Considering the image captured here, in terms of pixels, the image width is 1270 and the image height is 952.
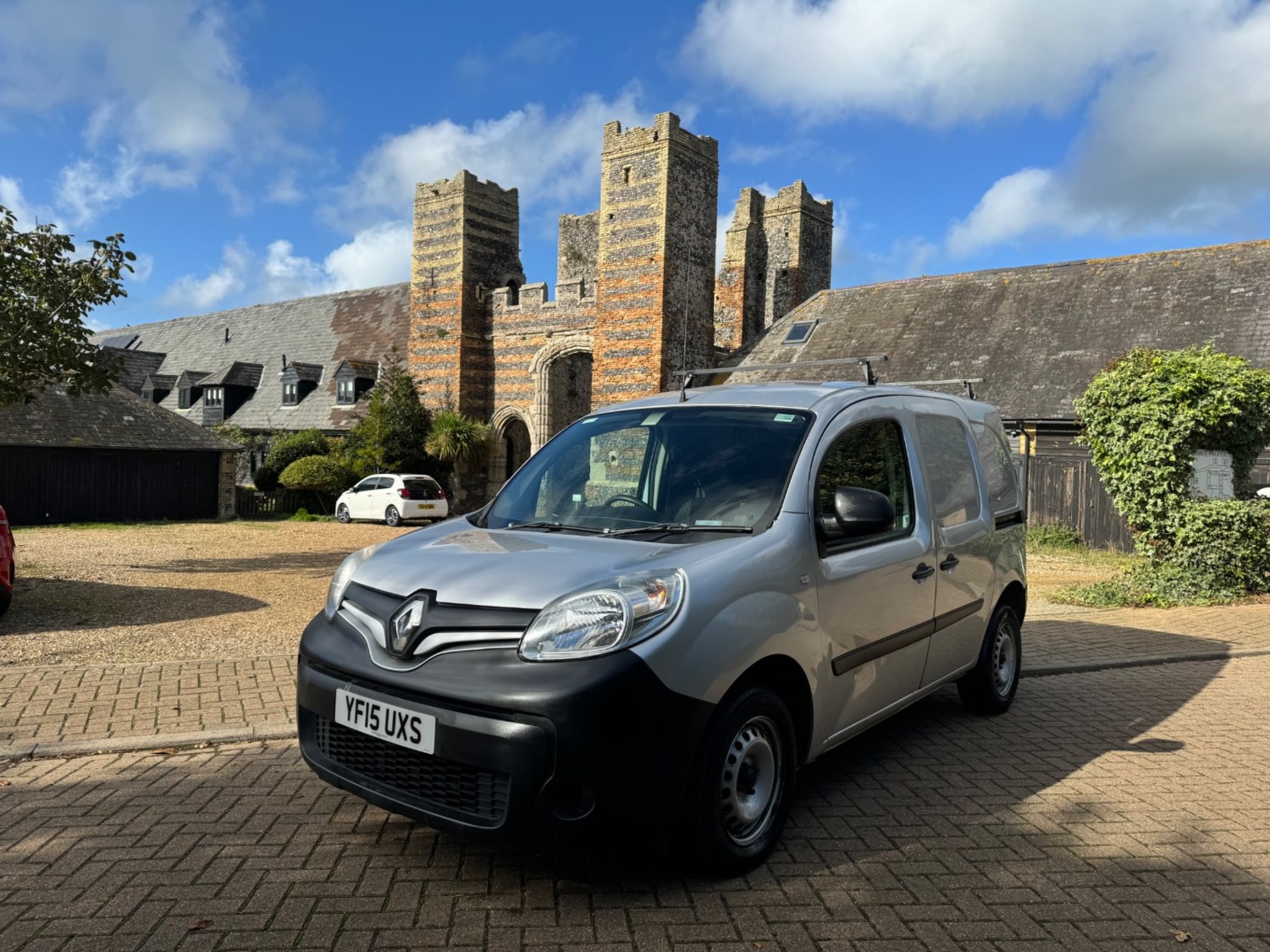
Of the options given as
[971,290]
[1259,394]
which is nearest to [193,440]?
[971,290]

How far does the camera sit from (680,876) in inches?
136

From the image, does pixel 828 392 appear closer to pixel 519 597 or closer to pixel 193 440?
pixel 519 597

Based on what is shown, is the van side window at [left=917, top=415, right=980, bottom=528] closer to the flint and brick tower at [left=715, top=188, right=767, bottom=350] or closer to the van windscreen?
the van windscreen

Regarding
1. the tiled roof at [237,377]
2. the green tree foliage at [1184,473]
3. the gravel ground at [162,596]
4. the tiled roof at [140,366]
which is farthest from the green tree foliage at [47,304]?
the tiled roof at [140,366]

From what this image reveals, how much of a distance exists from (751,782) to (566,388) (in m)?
26.1

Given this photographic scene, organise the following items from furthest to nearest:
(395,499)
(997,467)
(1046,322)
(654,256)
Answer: (395,499), (654,256), (1046,322), (997,467)

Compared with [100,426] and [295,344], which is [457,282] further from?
[295,344]

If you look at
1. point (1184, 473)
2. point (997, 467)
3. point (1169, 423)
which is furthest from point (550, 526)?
point (1184, 473)

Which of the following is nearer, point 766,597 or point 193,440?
point 766,597

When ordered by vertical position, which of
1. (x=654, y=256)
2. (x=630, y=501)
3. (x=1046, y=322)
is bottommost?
(x=630, y=501)

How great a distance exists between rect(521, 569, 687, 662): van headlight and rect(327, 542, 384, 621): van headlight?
103cm

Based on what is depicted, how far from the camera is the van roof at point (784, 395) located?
14.1ft

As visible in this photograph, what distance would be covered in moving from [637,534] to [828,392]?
135 centimetres

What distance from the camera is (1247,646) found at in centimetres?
816
